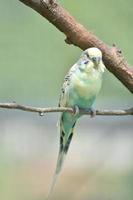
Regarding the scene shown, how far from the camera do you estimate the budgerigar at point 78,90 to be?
41.6 inches

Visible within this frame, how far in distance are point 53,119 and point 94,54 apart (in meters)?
0.92

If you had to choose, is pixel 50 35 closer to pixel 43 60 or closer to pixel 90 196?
pixel 43 60

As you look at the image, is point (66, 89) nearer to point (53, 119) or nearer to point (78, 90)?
point (78, 90)

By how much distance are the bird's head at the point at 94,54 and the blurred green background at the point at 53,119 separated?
0.77m

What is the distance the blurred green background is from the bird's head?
773 millimetres

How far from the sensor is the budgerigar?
106cm

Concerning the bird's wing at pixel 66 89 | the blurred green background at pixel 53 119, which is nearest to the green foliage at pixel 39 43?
the blurred green background at pixel 53 119

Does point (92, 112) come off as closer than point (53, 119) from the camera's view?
Yes

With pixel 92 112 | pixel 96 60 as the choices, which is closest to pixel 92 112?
pixel 92 112

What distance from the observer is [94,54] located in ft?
3.32

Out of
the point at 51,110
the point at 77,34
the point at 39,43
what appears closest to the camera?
the point at 51,110

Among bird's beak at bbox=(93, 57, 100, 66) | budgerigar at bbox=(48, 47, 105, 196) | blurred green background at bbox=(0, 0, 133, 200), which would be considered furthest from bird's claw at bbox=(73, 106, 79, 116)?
blurred green background at bbox=(0, 0, 133, 200)

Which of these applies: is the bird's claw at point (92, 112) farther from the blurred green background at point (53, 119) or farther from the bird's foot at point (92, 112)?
the blurred green background at point (53, 119)

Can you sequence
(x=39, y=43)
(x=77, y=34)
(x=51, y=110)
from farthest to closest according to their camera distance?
1. (x=39, y=43)
2. (x=77, y=34)
3. (x=51, y=110)
